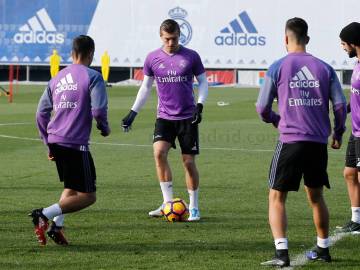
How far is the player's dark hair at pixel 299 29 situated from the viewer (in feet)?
27.0

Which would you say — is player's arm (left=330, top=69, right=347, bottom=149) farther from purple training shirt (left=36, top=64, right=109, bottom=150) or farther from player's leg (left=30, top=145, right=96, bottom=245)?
player's leg (left=30, top=145, right=96, bottom=245)

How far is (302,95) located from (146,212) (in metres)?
3.85

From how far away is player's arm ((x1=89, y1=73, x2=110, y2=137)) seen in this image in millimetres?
9109

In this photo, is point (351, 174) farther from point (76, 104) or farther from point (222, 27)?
point (222, 27)

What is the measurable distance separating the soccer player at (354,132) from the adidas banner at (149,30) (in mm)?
48213

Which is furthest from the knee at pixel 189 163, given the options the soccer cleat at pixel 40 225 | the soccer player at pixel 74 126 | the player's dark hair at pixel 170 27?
the soccer cleat at pixel 40 225

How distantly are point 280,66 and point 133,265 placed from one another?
2028mm

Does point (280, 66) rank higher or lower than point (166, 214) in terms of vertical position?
higher

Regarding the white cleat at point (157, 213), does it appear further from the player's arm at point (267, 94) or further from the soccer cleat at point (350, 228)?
the player's arm at point (267, 94)

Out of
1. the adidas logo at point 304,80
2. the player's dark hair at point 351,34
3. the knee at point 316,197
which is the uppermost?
the player's dark hair at point 351,34

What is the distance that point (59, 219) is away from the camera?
378 inches

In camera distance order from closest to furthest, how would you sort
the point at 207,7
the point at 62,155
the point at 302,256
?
1. the point at 302,256
2. the point at 62,155
3. the point at 207,7

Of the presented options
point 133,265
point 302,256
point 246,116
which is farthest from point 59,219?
point 246,116

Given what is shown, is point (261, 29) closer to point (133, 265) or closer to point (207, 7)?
point (207, 7)
